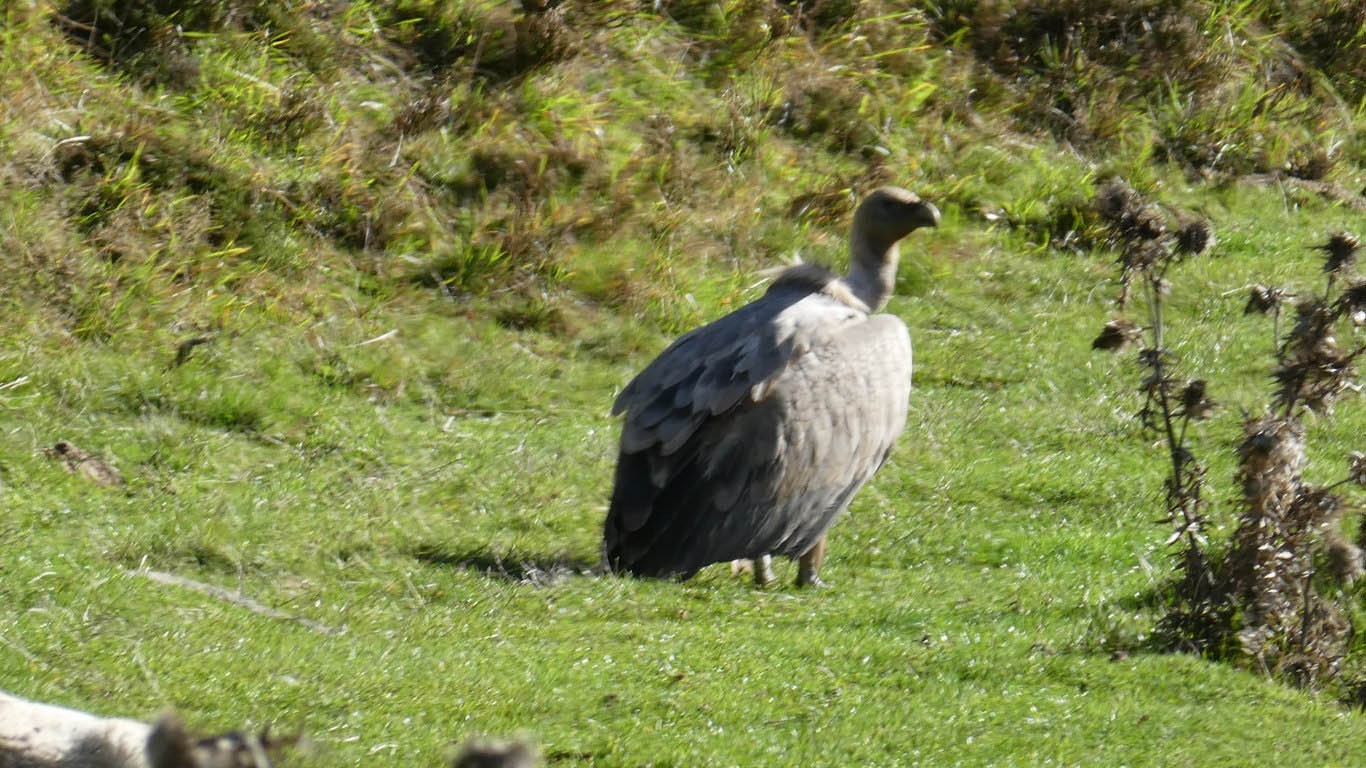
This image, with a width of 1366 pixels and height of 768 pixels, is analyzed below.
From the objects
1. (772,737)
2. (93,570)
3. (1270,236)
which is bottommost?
(93,570)

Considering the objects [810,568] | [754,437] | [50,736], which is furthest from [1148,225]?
[50,736]

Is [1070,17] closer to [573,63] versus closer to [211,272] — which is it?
[573,63]

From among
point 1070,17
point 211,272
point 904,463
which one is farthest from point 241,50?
point 1070,17

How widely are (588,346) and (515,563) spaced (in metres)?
3.12

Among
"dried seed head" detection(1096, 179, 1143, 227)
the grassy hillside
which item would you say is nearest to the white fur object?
the grassy hillside

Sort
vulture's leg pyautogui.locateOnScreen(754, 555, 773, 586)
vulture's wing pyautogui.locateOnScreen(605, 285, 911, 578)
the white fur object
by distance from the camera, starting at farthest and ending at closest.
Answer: vulture's leg pyautogui.locateOnScreen(754, 555, 773, 586), vulture's wing pyautogui.locateOnScreen(605, 285, 911, 578), the white fur object

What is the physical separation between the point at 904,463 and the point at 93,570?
4.09 m

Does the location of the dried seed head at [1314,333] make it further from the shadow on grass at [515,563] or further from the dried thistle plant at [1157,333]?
the shadow on grass at [515,563]

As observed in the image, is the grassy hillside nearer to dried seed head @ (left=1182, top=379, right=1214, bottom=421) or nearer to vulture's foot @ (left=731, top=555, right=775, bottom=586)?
vulture's foot @ (left=731, top=555, right=775, bottom=586)

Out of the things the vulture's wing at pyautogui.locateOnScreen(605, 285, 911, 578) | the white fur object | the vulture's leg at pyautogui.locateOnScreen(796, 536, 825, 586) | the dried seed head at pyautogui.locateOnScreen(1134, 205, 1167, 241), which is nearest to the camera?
the white fur object

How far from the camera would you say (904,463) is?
370 inches

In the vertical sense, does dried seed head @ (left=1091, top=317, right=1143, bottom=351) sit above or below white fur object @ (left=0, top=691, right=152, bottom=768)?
above

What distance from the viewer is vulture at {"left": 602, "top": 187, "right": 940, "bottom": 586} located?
292 inches

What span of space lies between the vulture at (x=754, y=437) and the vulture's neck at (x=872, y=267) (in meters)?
0.79
